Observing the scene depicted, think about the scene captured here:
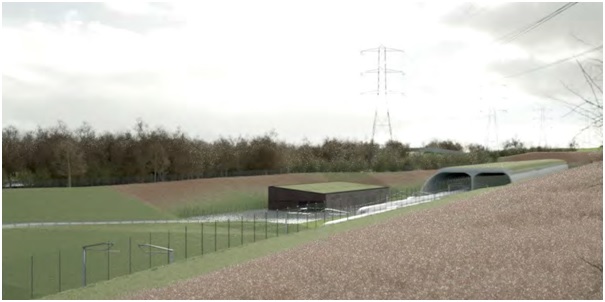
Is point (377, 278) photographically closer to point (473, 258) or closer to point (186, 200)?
point (473, 258)

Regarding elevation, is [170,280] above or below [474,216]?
below

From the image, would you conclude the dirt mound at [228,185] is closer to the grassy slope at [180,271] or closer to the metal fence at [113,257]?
the metal fence at [113,257]

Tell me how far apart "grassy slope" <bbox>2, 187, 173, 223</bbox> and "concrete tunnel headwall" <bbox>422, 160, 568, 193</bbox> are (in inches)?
1063

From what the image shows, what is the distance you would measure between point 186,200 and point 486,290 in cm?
4887

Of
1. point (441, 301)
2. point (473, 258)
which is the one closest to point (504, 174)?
point (473, 258)

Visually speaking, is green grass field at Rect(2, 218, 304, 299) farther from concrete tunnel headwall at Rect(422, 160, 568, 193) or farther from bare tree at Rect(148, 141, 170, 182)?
bare tree at Rect(148, 141, 170, 182)

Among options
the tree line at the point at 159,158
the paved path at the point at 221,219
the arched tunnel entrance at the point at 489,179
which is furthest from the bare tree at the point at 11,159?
the arched tunnel entrance at the point at 489,179

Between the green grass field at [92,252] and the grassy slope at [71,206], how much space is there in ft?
21.0

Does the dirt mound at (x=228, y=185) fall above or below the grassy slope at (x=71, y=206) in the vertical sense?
above

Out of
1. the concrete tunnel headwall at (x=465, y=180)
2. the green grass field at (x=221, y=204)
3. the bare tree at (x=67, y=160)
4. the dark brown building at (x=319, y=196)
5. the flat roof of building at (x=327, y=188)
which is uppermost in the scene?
the bare tree at (x=67, y=160)

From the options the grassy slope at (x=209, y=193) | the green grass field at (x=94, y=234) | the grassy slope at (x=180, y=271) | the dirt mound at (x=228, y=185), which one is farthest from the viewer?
the dirt mound at (x=228, y=185)

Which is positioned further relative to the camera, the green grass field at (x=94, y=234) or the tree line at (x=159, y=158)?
the tree line at (x=159, y=158)

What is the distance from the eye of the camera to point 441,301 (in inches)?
523

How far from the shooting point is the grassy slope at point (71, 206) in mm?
50844
